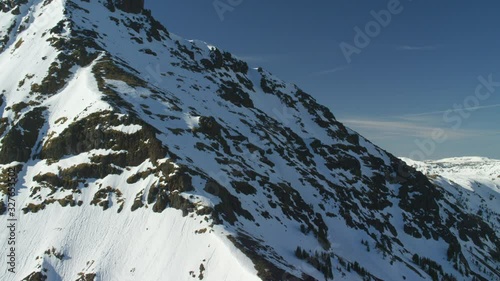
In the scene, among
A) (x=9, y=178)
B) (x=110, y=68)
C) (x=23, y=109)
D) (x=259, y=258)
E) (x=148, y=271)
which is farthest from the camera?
(x=110, y=68)

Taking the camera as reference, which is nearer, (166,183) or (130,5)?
(166,183)

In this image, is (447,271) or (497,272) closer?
(447,271)

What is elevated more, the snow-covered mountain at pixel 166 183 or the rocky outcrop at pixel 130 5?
Answer: the rocky outcrop at pixel 130 5

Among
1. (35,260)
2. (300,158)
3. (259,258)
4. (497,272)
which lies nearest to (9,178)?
(35,260)

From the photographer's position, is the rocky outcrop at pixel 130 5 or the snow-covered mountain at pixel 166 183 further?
the rocky outcrop at pixel 130 5

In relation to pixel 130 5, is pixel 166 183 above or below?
below

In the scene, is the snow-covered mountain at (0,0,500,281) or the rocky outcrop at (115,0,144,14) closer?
the snow-covered mountain at (0,0,500,281)

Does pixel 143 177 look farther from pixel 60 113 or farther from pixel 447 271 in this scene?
pixel 447 271

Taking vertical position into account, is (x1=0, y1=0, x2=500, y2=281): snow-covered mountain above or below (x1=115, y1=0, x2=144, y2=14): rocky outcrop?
below
